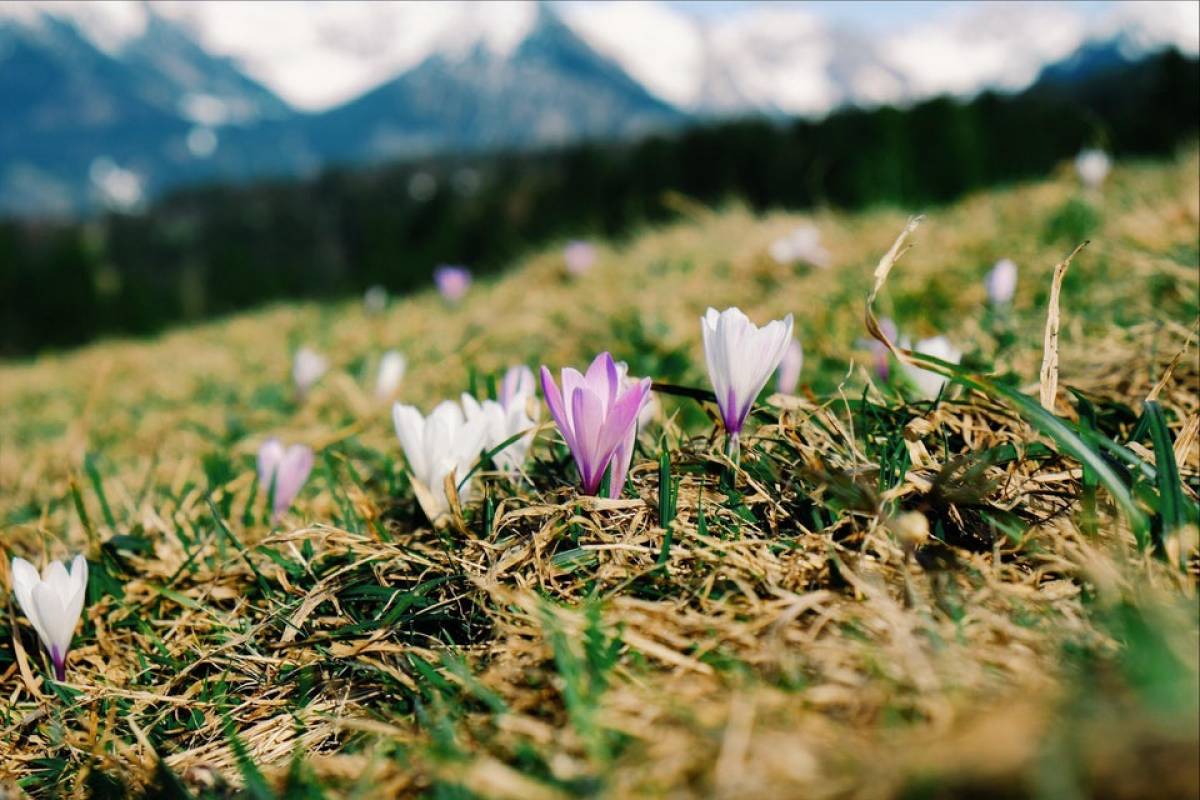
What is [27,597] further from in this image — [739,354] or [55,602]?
[739,354]

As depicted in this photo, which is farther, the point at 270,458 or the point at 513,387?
the point at 270,458

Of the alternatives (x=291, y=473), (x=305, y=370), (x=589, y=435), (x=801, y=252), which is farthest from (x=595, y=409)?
(x=801, y=252)

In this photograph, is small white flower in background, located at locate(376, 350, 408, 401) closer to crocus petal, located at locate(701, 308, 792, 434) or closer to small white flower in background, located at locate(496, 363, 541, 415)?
small white flower in background, located at locate(496, 363, 541, 415)

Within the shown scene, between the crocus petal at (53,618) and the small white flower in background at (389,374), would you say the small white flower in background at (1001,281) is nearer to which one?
the small white flower in background at (389,374)

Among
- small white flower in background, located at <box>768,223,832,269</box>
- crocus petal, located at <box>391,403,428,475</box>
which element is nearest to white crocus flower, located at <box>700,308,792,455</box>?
crocus petal, located at <box>391,403,428,475</box>

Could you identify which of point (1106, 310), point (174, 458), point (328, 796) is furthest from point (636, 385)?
point (174, 458)

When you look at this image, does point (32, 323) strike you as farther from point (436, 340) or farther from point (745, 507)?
point (745, 507)
